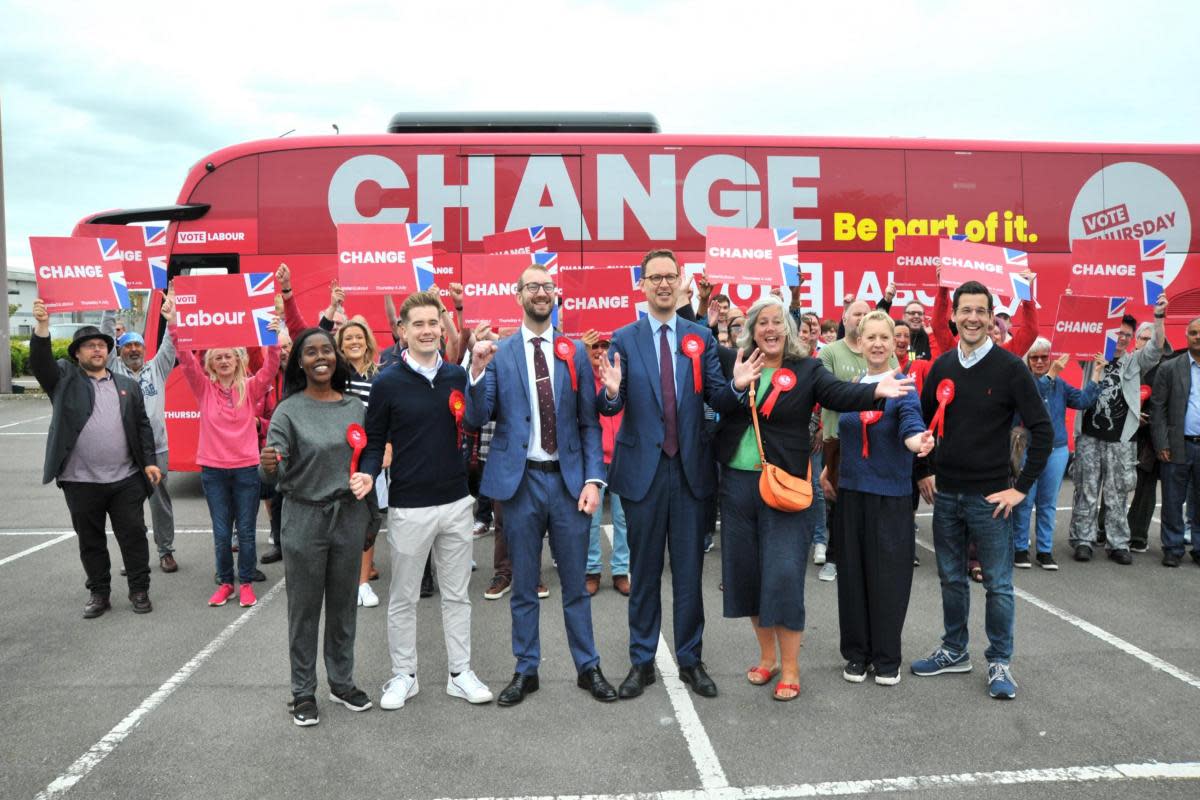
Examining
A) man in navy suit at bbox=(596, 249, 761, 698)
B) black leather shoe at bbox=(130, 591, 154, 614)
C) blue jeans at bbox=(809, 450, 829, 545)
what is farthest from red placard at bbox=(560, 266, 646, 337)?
black leather shoe at bbox=(130, 591, 154, 614)

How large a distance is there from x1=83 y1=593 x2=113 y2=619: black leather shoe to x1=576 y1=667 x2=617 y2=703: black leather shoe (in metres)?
3.44

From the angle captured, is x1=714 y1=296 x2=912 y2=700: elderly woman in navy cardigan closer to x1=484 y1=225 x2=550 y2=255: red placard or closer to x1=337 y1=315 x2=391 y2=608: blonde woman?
x1=337 y1=315 x2=391 y2=608: blonde woman

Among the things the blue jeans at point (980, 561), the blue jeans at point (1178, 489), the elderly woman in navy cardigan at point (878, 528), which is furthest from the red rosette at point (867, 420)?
the blue jeans at point (1178, 489)

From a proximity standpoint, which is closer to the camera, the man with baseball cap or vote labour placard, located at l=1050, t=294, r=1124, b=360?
vote labour placard, located at l=1050, t=294, r=1124, b=360

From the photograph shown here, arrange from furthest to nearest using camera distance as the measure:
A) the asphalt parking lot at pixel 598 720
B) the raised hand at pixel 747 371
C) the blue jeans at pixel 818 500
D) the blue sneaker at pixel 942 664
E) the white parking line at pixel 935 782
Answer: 1. the blue jeans at pixel 818 500
2. the blue sneaker at pixel 942 664
3. the raised hand at pixel 747 371
4. the asphalt parking lot at pixel 598 720
5. the white parking line at pixel 935 782

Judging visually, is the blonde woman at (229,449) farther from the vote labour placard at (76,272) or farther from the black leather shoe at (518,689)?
the black leather shoe at (518,689)

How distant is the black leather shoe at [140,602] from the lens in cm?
550

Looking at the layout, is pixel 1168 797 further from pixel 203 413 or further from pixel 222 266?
pixel 222 266

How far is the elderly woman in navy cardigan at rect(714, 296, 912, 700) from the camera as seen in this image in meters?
4.04

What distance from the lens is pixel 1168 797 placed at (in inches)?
122

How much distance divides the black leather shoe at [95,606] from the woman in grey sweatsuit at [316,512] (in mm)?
2431

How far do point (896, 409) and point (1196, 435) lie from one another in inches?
162

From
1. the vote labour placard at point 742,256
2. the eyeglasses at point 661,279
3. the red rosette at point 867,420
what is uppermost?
the vote labour placard at point 742,256

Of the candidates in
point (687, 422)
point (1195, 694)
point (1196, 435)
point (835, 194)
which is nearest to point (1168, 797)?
point (1195, 694)
